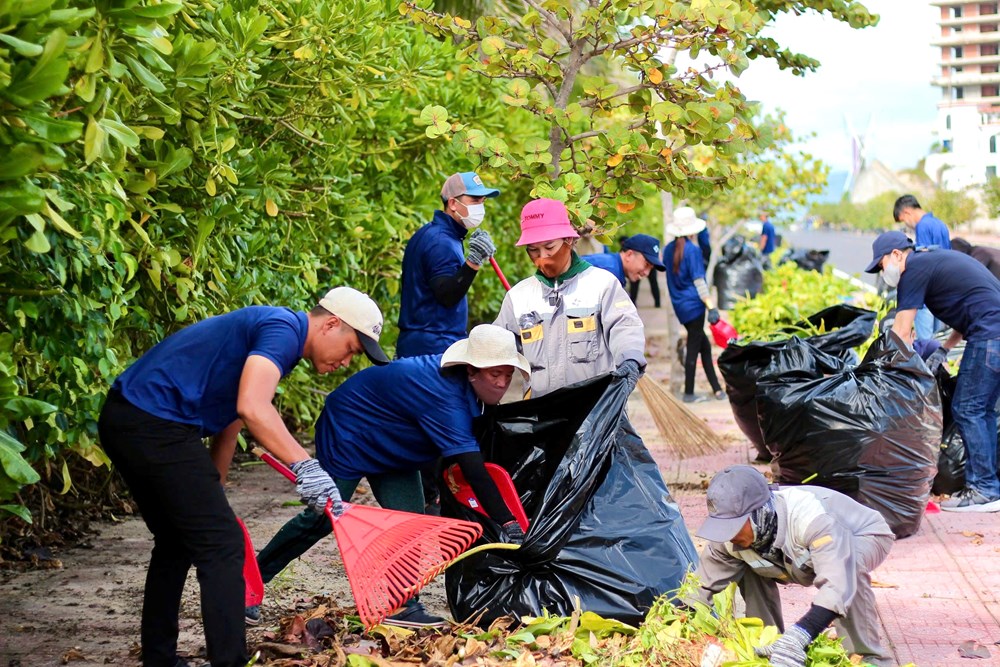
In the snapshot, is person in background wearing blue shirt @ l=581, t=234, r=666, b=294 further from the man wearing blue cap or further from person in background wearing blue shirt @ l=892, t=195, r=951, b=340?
person in background wearing blue shirt @ l=892, t=195, r=951, b=340

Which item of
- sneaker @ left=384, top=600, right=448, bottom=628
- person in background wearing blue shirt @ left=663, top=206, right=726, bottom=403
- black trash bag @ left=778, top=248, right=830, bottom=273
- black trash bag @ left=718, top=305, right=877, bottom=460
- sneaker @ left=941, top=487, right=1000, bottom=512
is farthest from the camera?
black trash bag @ left=778, top=248, right=830, bottom=273

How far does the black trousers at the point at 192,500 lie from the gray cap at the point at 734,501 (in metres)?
1.46

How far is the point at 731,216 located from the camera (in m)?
23.7

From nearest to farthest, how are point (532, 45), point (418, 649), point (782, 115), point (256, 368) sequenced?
point (256, 368), point (418, 649), point (532, 45), point (782, 115)

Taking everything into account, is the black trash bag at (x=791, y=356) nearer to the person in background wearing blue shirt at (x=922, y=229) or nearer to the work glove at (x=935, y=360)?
the work glove at (x=935, y=360)

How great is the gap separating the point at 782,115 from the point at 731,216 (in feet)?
7.34

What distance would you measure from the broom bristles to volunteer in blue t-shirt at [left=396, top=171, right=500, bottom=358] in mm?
1940

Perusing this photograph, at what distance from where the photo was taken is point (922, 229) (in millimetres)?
9281

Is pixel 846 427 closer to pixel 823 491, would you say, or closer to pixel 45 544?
pixel 823 491

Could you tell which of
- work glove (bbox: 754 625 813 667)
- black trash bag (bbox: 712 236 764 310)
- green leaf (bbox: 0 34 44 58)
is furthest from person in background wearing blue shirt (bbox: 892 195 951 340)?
green leaf (bbox: 0 34 44 58)

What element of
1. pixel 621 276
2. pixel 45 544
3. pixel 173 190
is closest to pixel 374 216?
pixel 621 276

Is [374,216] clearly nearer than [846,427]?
No

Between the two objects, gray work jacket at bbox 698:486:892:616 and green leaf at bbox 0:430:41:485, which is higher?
green leaf at bbox 0:430:41:485

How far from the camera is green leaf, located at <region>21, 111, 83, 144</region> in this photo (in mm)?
2941
